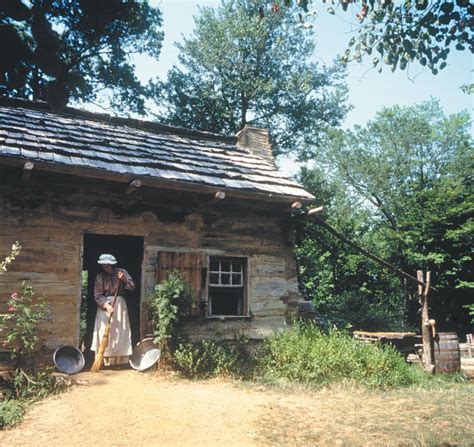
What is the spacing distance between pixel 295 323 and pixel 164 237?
332cm

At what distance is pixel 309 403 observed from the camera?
235 inches

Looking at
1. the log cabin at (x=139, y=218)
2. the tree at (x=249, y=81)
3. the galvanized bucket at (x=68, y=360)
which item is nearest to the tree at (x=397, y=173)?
the tree at (x=249, y=81)

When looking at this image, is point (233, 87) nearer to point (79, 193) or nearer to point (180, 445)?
point (79, 193)

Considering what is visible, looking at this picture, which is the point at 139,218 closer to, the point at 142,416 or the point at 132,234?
the point at 132,234

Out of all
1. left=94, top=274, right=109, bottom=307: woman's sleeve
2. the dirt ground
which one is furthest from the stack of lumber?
left=94, top=274, right=109, bottom=307: woman's sleeve

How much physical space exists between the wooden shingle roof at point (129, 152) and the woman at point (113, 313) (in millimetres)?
1769

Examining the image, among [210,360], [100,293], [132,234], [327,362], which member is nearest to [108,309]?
[100,293]

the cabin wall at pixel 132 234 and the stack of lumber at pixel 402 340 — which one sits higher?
the cabin wall at pixel 132 234

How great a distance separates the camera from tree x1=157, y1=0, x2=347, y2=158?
25141 millimetres

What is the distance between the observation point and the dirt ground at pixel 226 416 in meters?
4.32

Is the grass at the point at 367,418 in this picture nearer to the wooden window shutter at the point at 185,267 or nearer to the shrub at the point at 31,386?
the wooden window shutter at the point at 185,267

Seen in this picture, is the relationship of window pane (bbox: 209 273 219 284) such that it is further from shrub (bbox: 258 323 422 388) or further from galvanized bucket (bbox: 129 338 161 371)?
galvanized bucket (bbox: 129 338 161 371)

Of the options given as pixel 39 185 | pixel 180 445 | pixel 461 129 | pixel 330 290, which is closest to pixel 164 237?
pixel 39 185

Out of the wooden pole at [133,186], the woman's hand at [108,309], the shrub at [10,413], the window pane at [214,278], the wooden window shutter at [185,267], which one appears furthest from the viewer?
the window pane at [214,278]
